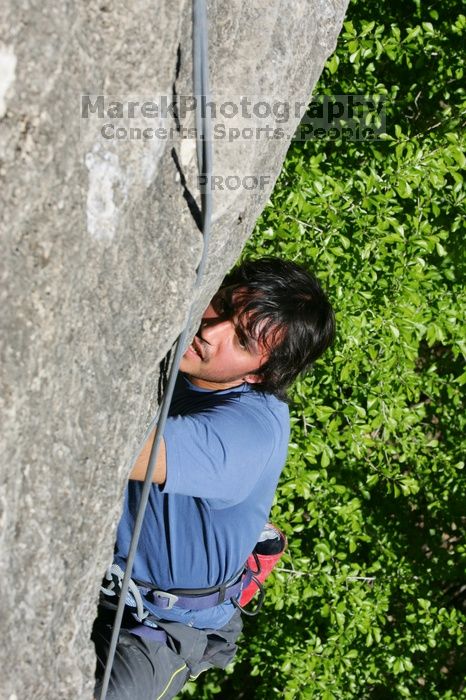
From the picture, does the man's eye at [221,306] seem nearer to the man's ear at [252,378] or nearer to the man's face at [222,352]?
the man's face at [222,352]

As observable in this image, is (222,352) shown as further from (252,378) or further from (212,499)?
(212,499)

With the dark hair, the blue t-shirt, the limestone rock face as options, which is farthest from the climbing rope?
the dark hair

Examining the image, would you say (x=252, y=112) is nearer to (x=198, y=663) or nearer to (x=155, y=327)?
(x=155, y=327)

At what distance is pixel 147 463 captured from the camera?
7.09 feet

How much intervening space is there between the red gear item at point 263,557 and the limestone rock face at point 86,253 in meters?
1.18

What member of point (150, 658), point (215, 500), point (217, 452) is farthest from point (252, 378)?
point (150, 658)

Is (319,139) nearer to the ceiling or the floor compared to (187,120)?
nearer to the floor

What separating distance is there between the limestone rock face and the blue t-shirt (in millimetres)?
256

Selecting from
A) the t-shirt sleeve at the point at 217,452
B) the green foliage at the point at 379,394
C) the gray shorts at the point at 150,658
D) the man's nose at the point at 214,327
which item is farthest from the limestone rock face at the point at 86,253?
A: the green foliage at the point at 379,394

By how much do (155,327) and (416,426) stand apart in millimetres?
2981

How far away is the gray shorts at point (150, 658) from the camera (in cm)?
262

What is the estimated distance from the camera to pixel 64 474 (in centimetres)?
181

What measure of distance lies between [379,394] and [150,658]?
1.99m

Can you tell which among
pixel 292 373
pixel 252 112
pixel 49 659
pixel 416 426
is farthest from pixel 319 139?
pixel 49 659
